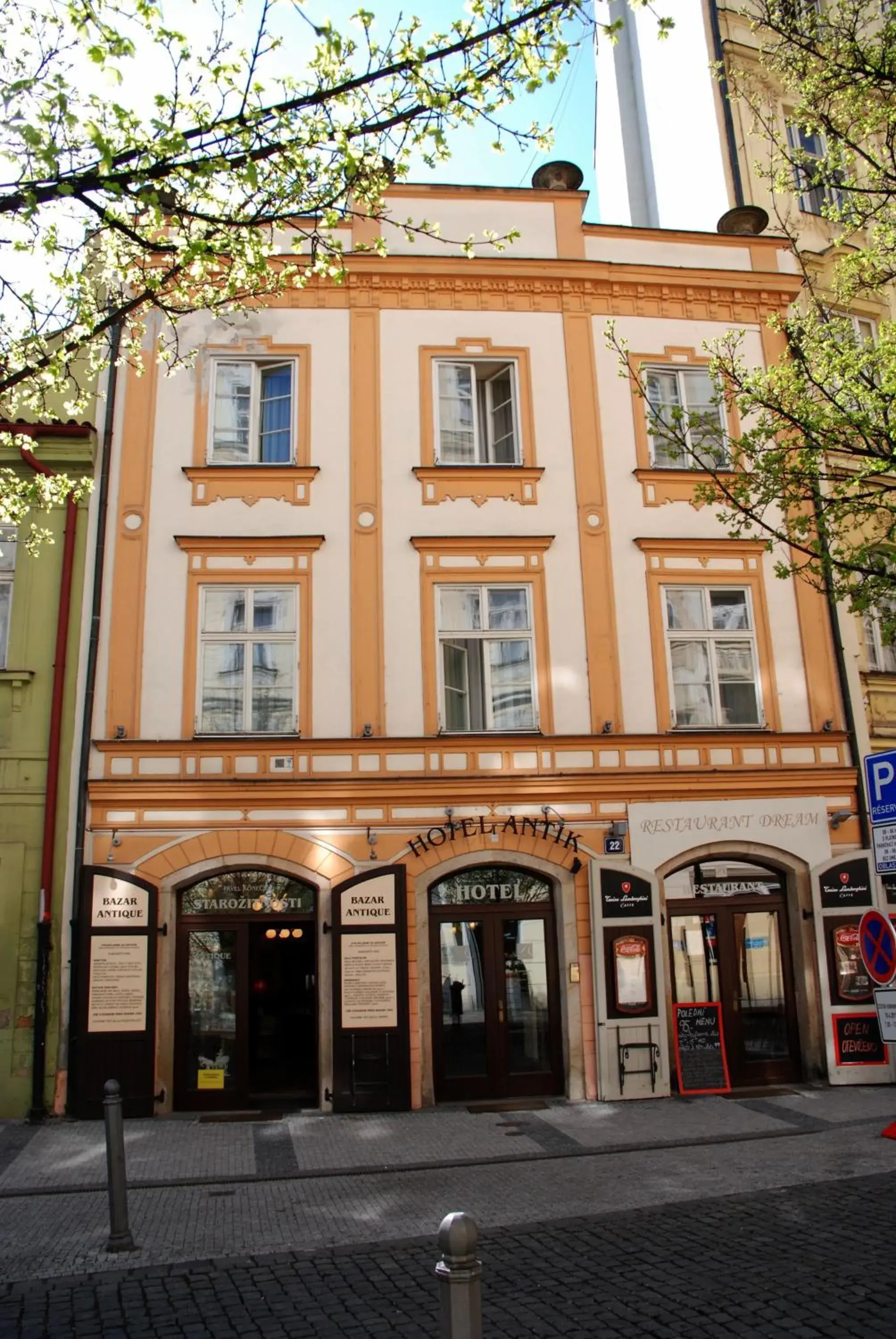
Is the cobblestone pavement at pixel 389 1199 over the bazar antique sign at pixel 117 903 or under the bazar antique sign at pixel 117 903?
under

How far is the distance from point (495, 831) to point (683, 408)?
6.59 metres

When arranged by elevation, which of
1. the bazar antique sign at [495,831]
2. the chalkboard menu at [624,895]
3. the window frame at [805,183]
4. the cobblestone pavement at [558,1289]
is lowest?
the cobblestone pavement at [558,1289]

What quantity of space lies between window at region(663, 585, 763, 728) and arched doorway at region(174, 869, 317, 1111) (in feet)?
18.4

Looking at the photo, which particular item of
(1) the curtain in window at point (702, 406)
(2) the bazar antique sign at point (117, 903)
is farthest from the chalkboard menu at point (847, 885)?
(2) the bazar antique sign at point (117, 903)

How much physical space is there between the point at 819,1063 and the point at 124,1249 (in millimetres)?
9239

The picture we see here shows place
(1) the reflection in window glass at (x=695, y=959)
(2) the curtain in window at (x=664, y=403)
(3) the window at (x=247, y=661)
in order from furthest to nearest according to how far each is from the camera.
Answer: (2) the curtain in window at (x=664, y=403) < (1) the reflection in window glass at (x=695, y=959) < (3) the window at (x=247, y=661)

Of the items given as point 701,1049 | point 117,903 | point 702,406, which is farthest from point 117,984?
point 702,406

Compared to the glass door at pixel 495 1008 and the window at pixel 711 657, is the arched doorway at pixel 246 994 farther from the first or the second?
the window at pixel 711 657

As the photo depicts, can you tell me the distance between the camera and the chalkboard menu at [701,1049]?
13.0 meters

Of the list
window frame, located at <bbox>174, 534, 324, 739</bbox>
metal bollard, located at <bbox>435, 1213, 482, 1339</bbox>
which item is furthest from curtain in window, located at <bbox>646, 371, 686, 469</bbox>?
metal bollard, located at <bbox>435, 1213, 482, 1339</bbox>

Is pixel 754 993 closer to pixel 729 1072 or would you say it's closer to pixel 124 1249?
pixel 729 1072

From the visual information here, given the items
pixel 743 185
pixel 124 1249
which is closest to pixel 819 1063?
pixel 124 1249

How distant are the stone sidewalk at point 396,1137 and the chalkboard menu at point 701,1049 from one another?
0.34 meters

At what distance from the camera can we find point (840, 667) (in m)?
14.5
